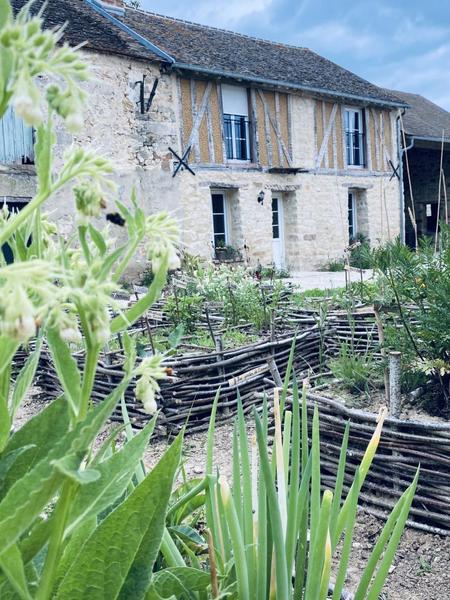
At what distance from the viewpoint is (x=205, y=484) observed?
141 centimetres

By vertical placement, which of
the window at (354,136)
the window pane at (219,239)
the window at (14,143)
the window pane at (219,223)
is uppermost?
the window at (354,136)

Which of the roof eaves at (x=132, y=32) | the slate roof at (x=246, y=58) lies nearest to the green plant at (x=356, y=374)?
the roof eaves at (x=132, y=32)

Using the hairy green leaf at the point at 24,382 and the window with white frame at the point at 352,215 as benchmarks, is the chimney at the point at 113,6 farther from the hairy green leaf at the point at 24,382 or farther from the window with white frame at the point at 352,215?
the hairy green leaf at the point at 24,382

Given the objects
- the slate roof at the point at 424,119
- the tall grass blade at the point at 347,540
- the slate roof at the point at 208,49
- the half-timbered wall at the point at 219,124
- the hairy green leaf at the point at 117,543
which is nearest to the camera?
the hairy green leaf at the point at 117,543

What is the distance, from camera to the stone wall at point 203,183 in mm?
12133

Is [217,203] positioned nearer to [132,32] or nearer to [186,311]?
[132,32]

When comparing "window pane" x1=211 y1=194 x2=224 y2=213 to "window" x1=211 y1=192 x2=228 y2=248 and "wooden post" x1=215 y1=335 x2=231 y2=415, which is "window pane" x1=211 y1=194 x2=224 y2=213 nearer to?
"window" x1=211 y1=192 x2=228 y2=248

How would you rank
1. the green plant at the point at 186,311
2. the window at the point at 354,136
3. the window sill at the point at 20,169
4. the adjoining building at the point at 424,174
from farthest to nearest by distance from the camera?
the adjoining building at the point at 424,174
the window at the point at 354,136
the window sill at the point at 20,169
the green plant at the point at 186,311

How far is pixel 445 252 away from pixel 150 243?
8.51ft

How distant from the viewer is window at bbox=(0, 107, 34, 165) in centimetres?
1136

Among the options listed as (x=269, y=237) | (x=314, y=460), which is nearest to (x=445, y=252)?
(x=314, y=460)

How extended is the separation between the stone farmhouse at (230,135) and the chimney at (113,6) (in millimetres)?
30

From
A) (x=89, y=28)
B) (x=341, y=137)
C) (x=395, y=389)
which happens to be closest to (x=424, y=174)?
(x=341, y=137)

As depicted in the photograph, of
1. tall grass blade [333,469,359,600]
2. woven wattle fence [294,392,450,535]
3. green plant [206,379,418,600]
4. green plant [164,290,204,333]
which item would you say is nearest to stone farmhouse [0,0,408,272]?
green plant [164,290,204,333]
